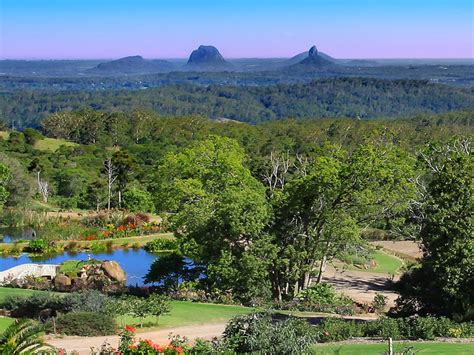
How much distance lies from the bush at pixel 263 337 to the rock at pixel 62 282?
30.1 feet

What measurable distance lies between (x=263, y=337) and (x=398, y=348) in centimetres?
295

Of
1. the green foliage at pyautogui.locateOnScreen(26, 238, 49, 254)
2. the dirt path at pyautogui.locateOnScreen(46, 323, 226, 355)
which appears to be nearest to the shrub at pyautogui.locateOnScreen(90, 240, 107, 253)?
the green foliage at pyautogui.locateOnScreen(26, 238, 49, 254)

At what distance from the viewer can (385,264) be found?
1094 inches

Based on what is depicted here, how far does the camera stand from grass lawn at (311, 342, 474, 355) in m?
12.4

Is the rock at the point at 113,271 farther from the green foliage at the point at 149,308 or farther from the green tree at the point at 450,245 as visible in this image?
the green tree at the point at 450,245

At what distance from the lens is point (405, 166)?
19.4 metres

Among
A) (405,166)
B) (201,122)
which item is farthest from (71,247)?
(201,122)

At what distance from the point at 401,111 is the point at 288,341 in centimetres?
17632

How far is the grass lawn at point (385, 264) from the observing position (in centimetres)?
2647

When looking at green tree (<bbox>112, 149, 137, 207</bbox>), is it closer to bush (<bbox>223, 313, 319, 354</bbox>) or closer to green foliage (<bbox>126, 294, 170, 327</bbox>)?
green foliage (<bbox>126, 294, 170, 327</bbox>)

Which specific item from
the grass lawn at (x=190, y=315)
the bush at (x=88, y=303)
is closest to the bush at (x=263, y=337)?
the grass lawn at (x=190, y=315)

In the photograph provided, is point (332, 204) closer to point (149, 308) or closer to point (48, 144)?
point (149, 308)

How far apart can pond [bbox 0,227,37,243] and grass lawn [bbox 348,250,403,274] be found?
16430mm

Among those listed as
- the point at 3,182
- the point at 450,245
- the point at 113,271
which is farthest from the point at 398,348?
the point at 3,182
